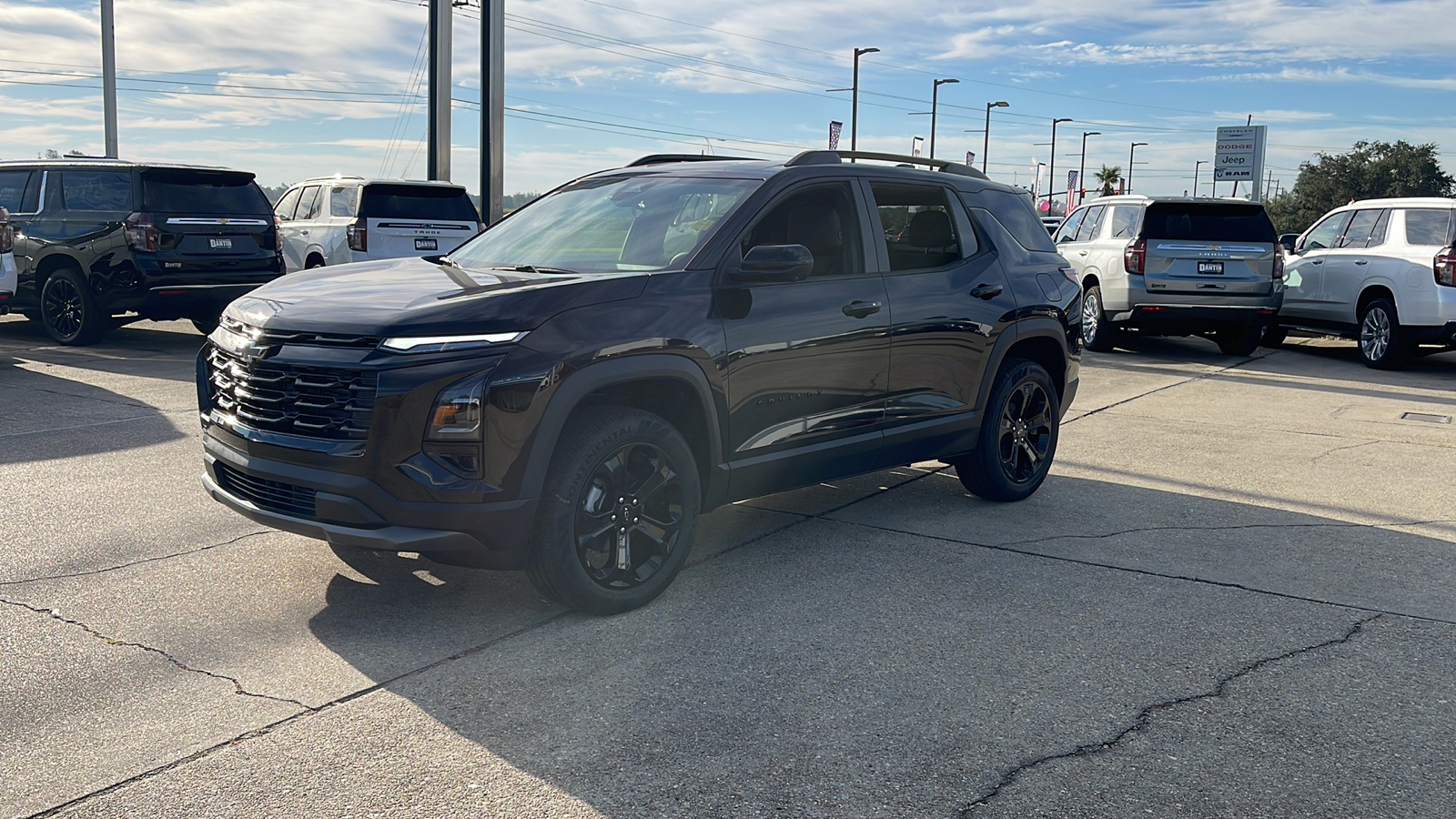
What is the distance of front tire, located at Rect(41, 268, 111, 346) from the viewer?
12469 millimetres

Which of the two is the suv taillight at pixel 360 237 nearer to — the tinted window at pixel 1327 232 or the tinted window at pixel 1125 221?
the tinted window at pixel 1125 221

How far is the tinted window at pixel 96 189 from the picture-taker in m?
12.3

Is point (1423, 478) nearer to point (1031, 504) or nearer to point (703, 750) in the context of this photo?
point (1031, 504)

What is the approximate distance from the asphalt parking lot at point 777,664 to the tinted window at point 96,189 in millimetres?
6131

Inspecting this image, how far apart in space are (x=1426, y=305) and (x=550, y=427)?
39.4 feet

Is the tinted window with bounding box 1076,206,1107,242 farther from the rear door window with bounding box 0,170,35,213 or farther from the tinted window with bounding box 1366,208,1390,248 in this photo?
the rear door window with bounding box 0,170,35,213

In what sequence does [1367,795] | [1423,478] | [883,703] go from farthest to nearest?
[1423,478], [883,703], [1367,795]

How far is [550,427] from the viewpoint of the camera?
4254 millimetres

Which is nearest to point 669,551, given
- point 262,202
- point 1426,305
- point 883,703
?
point 883,703

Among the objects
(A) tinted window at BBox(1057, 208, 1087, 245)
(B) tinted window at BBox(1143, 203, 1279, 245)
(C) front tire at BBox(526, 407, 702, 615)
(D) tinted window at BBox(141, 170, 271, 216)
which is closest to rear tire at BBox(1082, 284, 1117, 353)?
(B) tinted window at BBox(1143, 203, 1279, 245)

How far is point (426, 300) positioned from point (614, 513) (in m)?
1.04

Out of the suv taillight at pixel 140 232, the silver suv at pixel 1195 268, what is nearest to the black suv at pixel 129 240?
the suv taillight at pixel 140 232

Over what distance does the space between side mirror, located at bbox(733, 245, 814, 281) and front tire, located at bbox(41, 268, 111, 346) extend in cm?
987

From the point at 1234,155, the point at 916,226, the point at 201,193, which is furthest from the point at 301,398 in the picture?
the point at 1234,155
